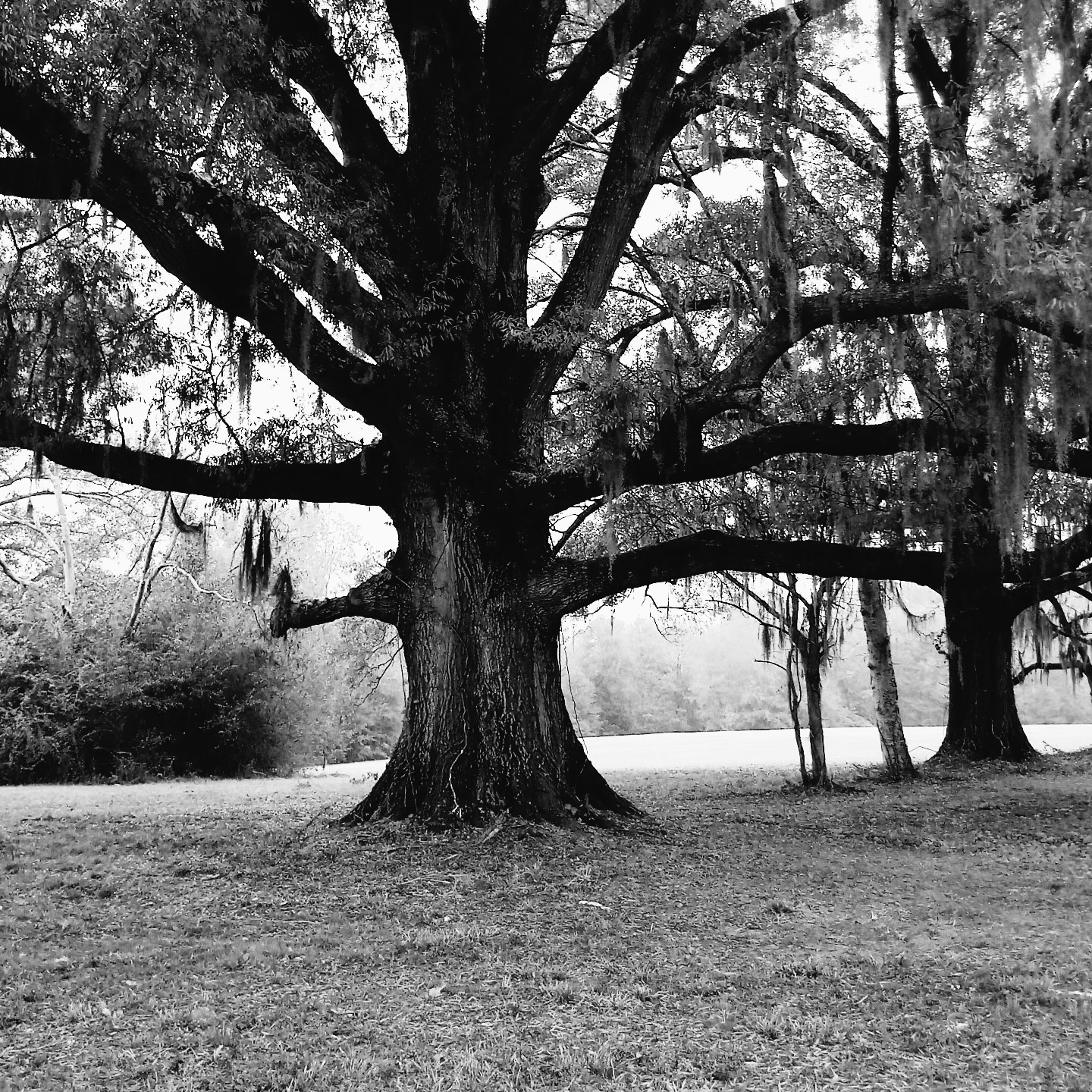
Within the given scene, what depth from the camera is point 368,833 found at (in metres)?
8.58

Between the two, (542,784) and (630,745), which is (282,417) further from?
(630,745)

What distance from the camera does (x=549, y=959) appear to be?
5.23 meters

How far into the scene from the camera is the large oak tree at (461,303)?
7.89 metres

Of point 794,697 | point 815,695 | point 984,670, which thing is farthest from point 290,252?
point 984,670

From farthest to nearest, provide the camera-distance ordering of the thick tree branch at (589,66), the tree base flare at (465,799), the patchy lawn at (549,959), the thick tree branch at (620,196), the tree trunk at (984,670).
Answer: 1. the tree trunk at (984,670)
2. the thick tree branch at (620,196)
3. the thick tree branch at (589,66)
4. the tree base flare at (465,799)
5. the patchy lawn at (549,959)

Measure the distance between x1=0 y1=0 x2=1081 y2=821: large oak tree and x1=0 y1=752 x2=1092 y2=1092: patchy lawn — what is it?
6.15ft

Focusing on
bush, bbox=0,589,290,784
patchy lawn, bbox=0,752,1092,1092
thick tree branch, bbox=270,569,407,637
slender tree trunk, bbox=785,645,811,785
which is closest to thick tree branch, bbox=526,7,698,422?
thick tree branch, bbox=270,569,407,637

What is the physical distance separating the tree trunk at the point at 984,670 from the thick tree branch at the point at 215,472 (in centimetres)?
1112

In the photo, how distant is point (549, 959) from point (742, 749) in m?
25.1

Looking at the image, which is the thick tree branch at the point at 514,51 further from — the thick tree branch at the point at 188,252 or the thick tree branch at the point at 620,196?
the thick tree branch at the point at 188,252

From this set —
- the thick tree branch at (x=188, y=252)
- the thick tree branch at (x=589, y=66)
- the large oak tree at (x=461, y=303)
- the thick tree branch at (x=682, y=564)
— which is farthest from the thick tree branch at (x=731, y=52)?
the thick tree branch at (x=682, y=564)

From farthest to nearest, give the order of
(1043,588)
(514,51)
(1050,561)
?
(1043,588) → (1050,561) → (514,51)

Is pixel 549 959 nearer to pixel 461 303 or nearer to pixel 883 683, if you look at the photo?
pixel 461 303

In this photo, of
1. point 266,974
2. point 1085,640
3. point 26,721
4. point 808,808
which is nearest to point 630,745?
point 1085,640
